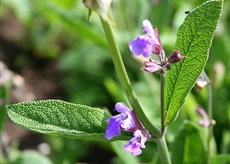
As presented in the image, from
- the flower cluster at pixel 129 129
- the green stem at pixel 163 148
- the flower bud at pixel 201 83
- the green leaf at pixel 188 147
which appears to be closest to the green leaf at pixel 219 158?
the green leaf at pixel 188 147

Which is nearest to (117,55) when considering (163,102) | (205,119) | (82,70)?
(163,102)

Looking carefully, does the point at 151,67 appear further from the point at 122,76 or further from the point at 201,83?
the point at 201,83

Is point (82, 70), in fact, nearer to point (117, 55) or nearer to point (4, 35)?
point (4, 35)

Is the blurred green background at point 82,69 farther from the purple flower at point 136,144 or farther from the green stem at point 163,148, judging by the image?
the purple flower at point 136,144

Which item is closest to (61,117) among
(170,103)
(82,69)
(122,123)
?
(122,123)

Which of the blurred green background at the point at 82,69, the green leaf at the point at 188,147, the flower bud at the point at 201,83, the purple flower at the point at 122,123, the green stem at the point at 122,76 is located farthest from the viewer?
the blurred green background at the point at 82,69

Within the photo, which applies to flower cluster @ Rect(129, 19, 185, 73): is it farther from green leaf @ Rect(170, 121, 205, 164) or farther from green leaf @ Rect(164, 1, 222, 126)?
green leaf @ Rect(170, 121, 205, 164)
